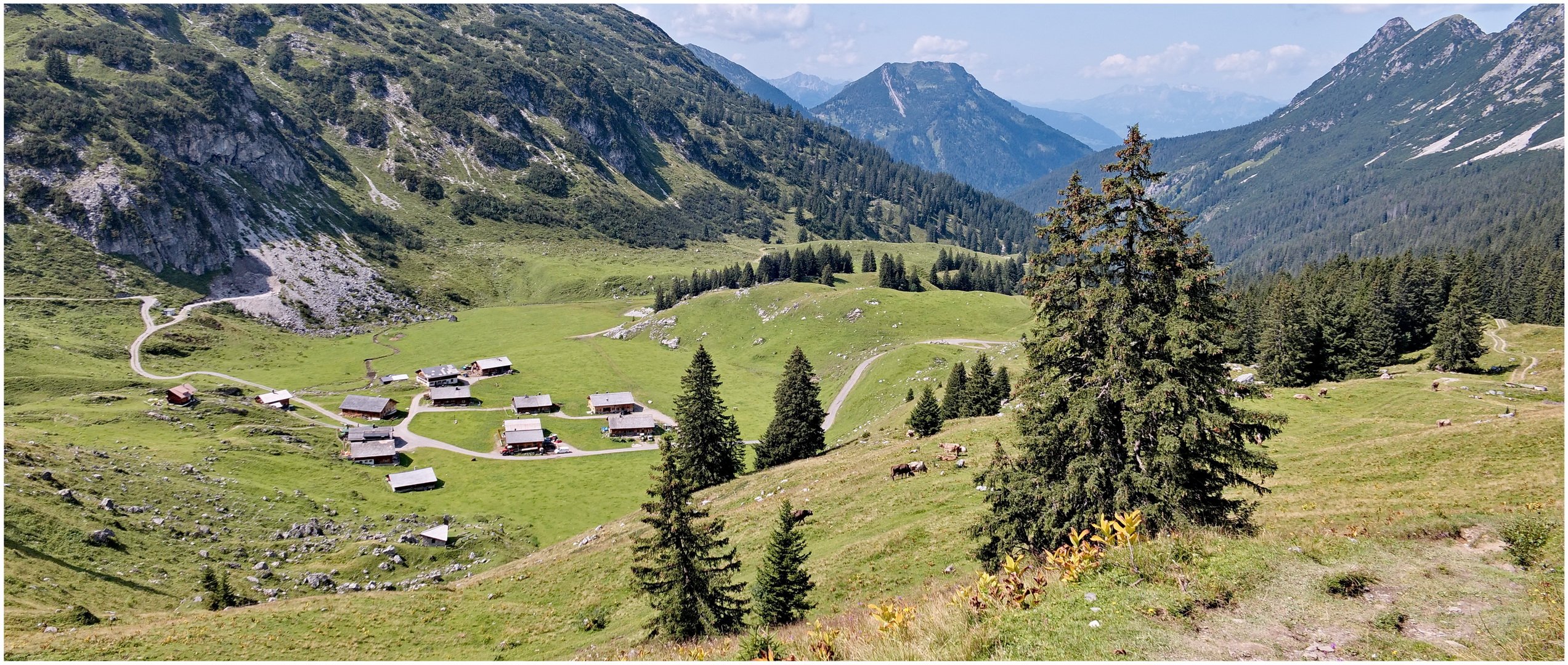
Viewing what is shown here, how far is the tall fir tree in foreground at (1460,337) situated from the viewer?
70250mm

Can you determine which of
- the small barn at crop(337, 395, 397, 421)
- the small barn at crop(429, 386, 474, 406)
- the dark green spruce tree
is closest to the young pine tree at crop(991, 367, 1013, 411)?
the dark green spruce tree

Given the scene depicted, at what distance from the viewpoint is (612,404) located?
103 metres

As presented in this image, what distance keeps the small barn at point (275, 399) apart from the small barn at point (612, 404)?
41.8m

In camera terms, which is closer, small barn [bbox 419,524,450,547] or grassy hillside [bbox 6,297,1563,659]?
grassy hillside [bbox 6,297,1563,659]

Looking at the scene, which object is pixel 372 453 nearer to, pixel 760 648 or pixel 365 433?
pixel 365 433

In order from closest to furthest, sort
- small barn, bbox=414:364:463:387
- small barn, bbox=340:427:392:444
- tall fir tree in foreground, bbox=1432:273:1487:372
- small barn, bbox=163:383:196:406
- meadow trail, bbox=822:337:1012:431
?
tall fir tree in foreground, bbox=1432:273:1487:372
small barn, bbox=340:427:392:444
small barn, bbox=163:383:196:406
meadow trail, bbox=822:337:1012:431
small barn, bbox=414:364:463:387

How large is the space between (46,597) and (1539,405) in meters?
88.3

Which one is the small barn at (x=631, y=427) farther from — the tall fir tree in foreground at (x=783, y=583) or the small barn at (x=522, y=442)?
the tall fir tree in foreground at (x=783, y=583)

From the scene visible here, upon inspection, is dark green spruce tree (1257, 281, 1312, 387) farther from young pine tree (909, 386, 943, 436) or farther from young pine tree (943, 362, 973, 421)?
young pine tree (909, 386, 943, 436)

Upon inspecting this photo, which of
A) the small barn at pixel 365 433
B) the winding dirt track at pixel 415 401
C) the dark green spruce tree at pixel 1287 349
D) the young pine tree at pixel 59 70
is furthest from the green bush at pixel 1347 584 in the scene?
the young pine tree at pixel 59 70

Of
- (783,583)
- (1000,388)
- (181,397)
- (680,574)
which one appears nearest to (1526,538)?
(783,583)

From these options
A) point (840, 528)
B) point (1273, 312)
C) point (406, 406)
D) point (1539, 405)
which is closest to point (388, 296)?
point (406, 406)

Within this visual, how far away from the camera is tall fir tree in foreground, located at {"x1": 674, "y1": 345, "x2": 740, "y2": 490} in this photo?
63.9 m

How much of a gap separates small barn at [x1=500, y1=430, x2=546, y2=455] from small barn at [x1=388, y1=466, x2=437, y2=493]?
12748 millimetres
